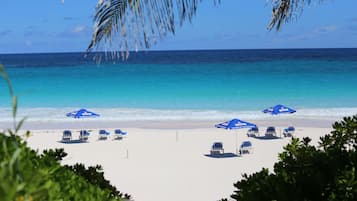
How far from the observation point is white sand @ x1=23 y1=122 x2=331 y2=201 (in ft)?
37.0

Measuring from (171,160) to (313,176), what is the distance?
11.4 meters

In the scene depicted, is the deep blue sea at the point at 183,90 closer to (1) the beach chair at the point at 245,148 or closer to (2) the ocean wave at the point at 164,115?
(2) the ocean wave at the point at 164,115

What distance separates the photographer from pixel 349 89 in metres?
42.9

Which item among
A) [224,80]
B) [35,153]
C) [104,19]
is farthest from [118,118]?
[224,80]

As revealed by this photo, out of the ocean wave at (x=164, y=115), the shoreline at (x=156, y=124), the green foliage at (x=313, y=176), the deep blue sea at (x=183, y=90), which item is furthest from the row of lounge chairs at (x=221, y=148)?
the green foliage at (x=313, y=176)

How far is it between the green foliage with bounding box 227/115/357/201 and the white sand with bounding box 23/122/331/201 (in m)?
7.24

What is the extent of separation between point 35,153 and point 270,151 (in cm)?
1389

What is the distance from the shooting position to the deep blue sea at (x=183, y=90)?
99.7 feet

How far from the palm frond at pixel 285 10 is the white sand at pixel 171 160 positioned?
Answer: 6085mm

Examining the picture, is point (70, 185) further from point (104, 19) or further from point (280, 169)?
point (104, 19)

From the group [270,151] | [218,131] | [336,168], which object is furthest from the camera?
[218,131]

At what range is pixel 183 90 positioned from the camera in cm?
4394

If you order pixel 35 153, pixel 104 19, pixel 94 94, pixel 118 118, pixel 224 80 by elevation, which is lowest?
pixel 35 153

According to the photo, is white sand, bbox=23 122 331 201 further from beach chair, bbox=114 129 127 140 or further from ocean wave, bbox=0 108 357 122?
ocean wave, bbox=0 108 357 122
